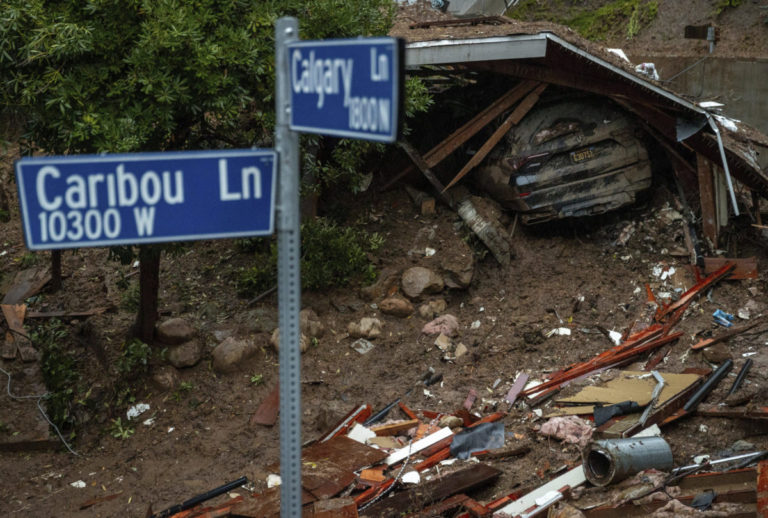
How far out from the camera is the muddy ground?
7.56 metres

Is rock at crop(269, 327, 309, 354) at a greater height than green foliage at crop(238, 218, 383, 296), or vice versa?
green foliage at crop(238, 218, 383, 296)

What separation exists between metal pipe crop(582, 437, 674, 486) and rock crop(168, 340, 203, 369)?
4980 mm

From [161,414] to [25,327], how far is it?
248cm

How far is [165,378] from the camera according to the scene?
29.7ft

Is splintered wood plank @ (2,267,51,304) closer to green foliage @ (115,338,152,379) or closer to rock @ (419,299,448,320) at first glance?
green foliage @ (115,338,152,379)

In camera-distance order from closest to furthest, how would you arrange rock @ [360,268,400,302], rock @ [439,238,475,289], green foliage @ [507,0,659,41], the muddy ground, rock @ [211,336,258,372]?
1. the muddy ground
2. rock @ [211,336,258,372]
3. rock @ [360,268,400,302]
4. rock @ [439,238,475,289]
5. green foliage @ [507,0,659,41]

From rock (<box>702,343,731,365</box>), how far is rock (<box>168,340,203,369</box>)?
5.74 metres

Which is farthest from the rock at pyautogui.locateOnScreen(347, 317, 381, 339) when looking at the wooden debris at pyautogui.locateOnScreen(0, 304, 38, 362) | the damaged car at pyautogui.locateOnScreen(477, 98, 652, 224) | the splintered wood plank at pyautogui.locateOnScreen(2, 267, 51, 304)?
the splintered wood plank at pyautogui.locateOnScreen(2, 267, 51, 304)

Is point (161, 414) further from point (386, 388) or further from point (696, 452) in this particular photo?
point (696, 452)

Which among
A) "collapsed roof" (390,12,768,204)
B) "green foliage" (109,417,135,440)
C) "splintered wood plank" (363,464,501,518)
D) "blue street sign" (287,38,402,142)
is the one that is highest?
"blue street sign" (287,38,402,142)

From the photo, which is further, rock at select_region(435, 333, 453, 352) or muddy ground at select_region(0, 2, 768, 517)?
rock at select_region(435, 333, 453, 352)

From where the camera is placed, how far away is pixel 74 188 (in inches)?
106

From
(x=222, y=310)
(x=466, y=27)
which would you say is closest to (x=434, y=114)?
(x=466, y=27)

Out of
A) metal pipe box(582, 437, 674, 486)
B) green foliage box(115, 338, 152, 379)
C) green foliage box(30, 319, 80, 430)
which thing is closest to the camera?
metal pipe box(582, 437, 674, 486)
